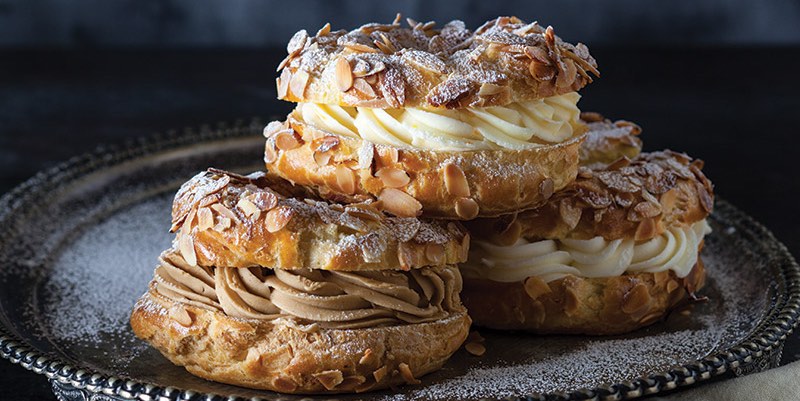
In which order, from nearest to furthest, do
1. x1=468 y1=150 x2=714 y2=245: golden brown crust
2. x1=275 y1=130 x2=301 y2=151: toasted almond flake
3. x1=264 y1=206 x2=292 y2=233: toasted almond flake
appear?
x1=264 y1=206 x2=292 y2=233: toasted almond flake → x1=275 y1=130 x2=301 y2=151: toasted almond flake → x1=468 y1=150 x2=714 y2=245: golden brown crust

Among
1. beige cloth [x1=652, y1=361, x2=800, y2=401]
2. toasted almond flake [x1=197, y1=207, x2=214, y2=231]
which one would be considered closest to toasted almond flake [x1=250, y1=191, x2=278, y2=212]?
toasted almond flake [x1=197, y1=207, x2=214, y2=231]

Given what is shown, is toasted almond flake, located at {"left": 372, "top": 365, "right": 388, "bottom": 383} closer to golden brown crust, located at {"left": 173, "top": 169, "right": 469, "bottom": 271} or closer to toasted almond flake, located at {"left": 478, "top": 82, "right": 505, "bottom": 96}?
golden brown crust, located at {"left": 173, "top": 169, "right": 469, "bottom": 271}

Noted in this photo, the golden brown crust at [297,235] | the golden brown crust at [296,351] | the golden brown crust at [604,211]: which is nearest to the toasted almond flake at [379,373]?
the golden brown crust at [296,351]

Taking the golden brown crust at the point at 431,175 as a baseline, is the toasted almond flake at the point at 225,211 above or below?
below

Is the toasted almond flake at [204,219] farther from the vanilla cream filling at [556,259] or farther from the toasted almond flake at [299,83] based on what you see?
the vanilla cream filling at [556,259]

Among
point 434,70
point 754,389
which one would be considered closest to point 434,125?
point 434,70

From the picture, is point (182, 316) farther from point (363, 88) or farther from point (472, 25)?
point (472, 25)
